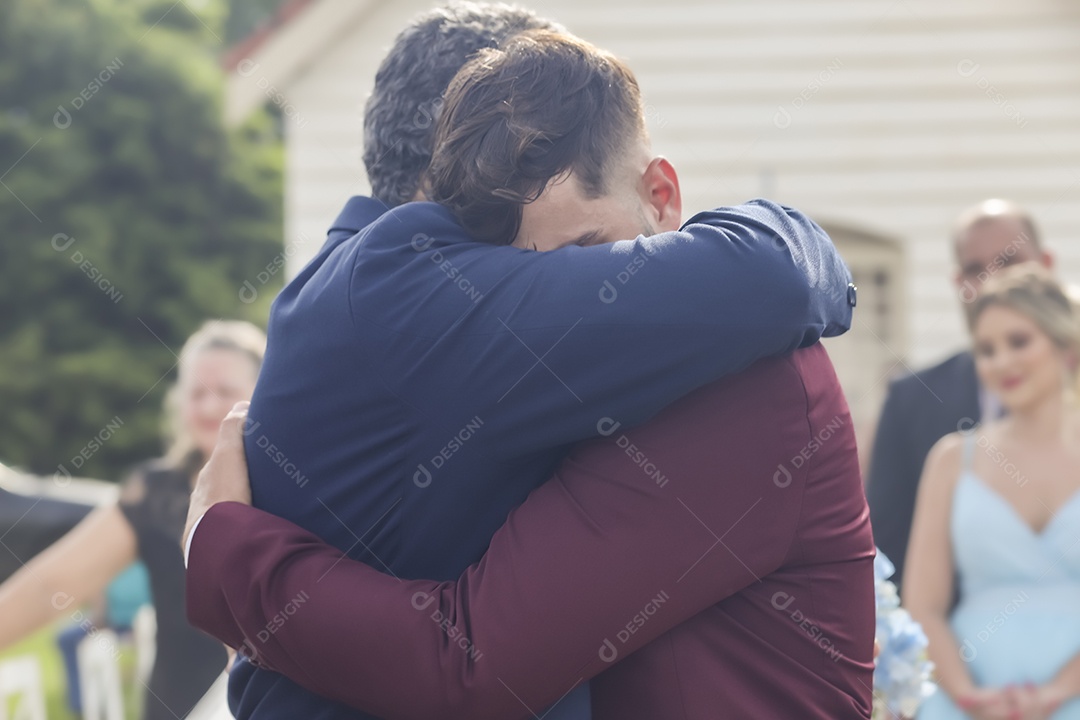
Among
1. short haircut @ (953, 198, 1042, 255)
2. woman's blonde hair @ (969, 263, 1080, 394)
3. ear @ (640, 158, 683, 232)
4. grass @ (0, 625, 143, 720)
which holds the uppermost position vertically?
ear @ (640, 158, 683, 232)

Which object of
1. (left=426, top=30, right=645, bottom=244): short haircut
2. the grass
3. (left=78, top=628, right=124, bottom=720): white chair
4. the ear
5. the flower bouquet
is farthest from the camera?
the grass

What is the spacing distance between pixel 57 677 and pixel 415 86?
14476 mm

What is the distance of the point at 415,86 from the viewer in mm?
2461

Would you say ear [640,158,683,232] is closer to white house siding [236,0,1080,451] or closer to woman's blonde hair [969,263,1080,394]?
woman's blonde hair [969,263,1080,394]

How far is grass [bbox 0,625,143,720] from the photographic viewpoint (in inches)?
474

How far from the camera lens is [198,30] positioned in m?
31.1

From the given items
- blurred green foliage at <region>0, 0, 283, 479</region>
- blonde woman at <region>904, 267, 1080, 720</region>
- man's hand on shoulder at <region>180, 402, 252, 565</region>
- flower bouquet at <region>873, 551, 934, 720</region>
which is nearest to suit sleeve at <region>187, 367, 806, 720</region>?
man's hand on shoulder at <region>180, 402, 252, 565</region>

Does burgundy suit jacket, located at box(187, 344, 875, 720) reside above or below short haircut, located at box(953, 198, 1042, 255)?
above

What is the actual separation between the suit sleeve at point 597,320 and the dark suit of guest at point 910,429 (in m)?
3.44

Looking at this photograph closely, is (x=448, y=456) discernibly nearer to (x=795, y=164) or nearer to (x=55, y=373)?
(x=795, y=164)

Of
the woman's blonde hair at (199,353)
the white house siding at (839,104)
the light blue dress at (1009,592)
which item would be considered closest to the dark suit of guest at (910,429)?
the light blue dress at (1009,592)

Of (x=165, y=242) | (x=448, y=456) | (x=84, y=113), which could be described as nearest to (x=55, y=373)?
(x=165, y=242)

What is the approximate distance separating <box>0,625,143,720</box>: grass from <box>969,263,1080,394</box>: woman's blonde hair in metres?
7.66

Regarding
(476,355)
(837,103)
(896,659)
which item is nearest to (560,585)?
(476,355)
